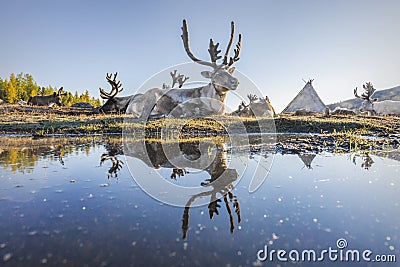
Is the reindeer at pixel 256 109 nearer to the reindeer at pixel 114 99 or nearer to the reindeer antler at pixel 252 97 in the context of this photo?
the reindeer antler at pixel 252 97

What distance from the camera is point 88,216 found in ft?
8.08

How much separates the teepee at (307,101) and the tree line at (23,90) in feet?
190

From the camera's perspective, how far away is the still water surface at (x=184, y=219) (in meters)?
1.78

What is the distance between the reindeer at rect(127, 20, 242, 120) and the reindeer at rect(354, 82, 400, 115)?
27376mm

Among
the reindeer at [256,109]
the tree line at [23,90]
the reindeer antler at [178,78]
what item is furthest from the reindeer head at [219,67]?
the tree line at [23,90]

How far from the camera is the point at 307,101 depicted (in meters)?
35.3

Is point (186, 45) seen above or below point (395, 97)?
below

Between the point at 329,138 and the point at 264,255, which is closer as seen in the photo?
the point at 264,255

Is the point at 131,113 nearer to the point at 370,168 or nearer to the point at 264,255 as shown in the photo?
the point at 370,168

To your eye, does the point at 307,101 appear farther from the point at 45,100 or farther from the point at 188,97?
the point at 45,100

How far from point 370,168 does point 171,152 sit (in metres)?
4.83

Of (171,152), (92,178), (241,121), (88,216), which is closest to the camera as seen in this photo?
(88,216)

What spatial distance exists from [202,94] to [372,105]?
31798 mm

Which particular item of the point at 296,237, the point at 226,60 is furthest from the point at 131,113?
the point at 296,237
